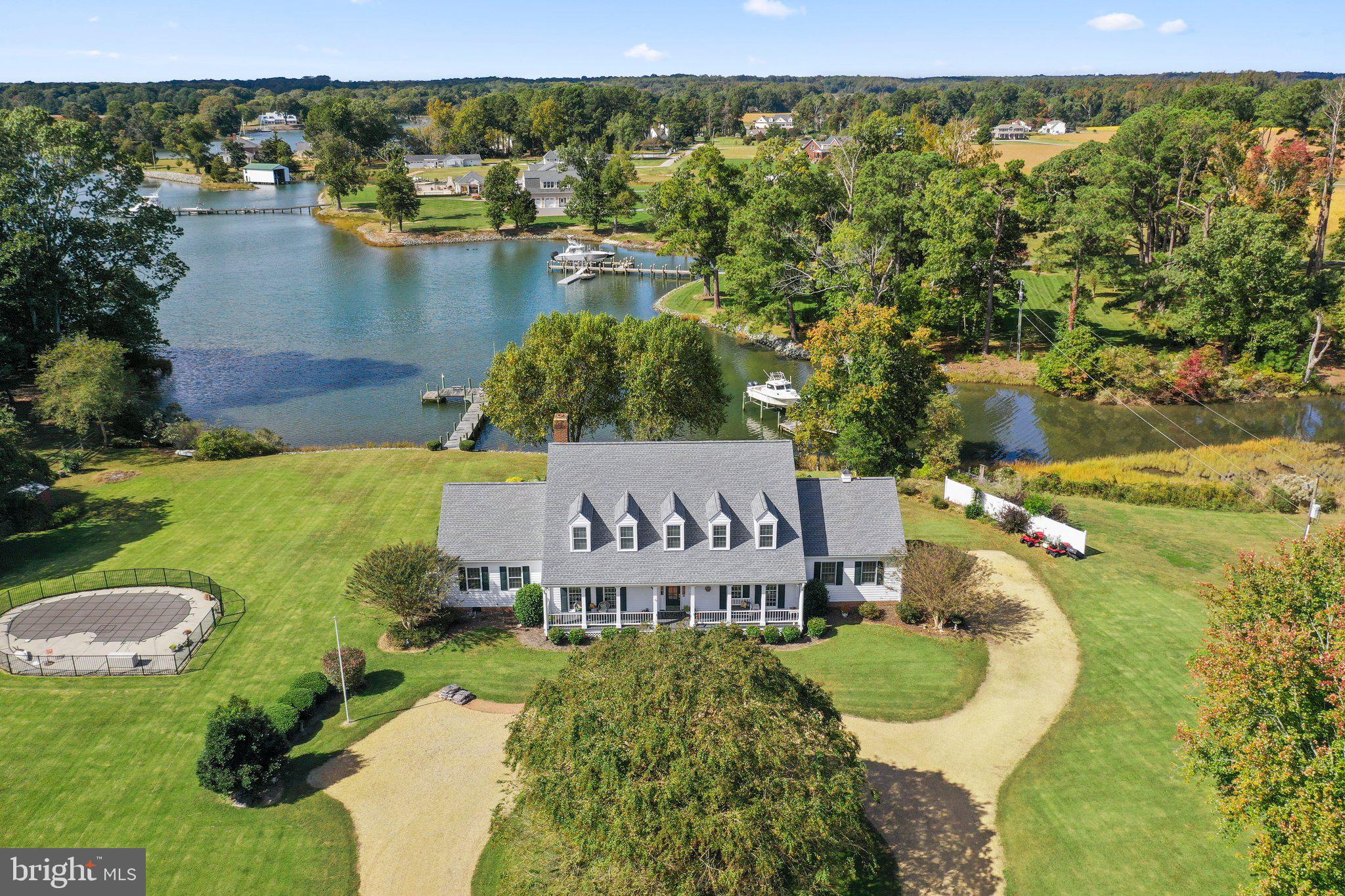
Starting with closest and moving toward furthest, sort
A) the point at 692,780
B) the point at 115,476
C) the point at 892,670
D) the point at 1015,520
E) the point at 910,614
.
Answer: the point at 692,780 < the point at 892,670 < the point at 910,614 < the point at 1015,520 < the point at 115,476

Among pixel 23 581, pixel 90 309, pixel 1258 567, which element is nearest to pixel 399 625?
pixel 23 581

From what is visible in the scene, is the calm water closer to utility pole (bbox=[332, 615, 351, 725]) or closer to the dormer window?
the dormer window

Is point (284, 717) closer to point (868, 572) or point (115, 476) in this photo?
point (868, 572)

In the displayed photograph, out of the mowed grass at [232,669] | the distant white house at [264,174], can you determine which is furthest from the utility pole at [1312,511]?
the distant white house at [264,174]

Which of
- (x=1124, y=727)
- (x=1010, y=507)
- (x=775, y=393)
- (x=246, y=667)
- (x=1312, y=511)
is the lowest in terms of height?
(x=1124, y=727)

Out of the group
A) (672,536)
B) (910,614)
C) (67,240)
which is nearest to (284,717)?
(672,536)

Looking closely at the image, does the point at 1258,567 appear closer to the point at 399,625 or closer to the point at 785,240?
the point at 399,625

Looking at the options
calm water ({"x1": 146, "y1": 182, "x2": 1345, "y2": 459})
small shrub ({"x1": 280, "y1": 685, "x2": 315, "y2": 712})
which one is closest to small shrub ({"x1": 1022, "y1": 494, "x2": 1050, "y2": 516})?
calm water ({"x1": 146, "y1": 182, "x2": 1345, "y2": 459})
